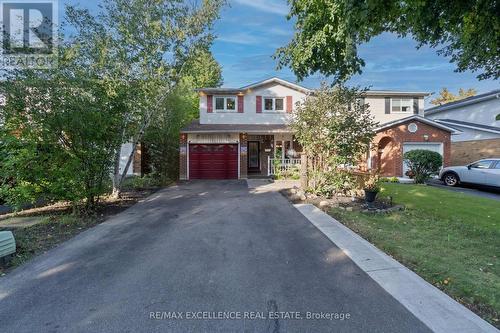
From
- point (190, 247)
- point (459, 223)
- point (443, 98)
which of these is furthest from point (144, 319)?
point (443, 98)

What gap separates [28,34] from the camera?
986cm

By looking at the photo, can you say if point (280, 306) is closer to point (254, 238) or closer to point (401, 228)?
point (254, 238)

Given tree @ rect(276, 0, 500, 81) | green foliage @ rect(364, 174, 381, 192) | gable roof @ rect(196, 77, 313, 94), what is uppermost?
gable roof @ rect(196, 77, 313, 94)

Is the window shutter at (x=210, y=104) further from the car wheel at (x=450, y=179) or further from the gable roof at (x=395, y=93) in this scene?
the car wheel at (x=450, y=179)

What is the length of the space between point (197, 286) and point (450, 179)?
1674 cm

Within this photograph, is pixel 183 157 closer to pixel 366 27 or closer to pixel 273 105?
pixel 273 105

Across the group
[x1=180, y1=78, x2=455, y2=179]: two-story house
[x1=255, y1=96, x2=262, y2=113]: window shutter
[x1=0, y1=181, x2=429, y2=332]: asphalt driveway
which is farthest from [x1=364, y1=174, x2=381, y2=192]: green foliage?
[x1=255, y1=96, x2=262, y2=113]: window shutter

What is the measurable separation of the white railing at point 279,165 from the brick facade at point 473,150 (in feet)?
39.7

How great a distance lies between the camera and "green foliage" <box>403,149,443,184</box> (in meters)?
16.1

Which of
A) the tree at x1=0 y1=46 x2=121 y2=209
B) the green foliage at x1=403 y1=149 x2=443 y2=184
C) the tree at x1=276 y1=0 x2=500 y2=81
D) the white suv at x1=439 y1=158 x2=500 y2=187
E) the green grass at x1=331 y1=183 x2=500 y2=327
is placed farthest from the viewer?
the green foliage at x1=403 y1=149 x2=443 y2=184

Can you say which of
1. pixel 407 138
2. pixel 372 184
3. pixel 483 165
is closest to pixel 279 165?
pixel 407 138

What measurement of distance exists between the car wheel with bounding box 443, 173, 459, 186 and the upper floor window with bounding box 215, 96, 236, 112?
505 inches

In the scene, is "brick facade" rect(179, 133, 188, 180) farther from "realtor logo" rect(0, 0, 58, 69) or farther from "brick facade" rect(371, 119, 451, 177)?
"brick facade" rect(371, 119, 451, 177)

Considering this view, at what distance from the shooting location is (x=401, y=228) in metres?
7.05
